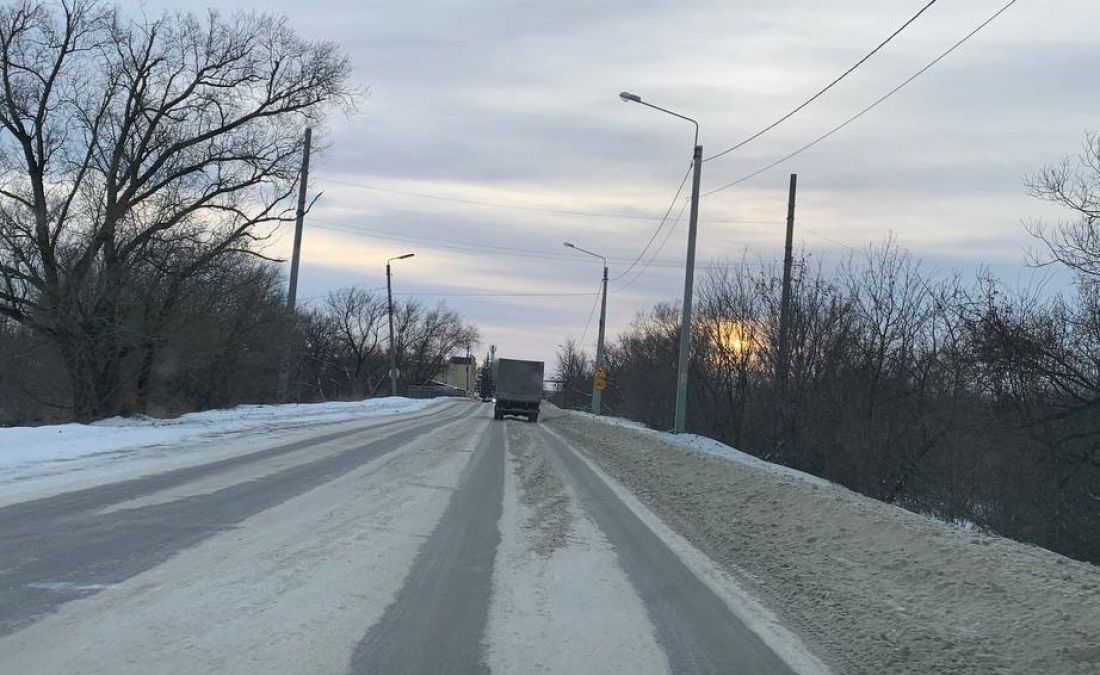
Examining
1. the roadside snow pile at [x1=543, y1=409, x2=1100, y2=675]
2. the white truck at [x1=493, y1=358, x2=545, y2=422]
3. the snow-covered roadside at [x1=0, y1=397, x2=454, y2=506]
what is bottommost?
the snow-covered roadside at [x1=0, y1=397, x2=454, y2=506]

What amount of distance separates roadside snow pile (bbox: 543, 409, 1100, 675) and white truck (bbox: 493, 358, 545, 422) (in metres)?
35.5

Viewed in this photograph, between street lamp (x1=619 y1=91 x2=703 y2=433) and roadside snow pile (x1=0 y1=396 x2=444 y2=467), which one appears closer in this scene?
roadside snow pile (x1=0 y1=396 x2=444 y2=467)

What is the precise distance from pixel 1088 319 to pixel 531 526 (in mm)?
13862

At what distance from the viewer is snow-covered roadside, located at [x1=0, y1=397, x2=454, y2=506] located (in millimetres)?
12461

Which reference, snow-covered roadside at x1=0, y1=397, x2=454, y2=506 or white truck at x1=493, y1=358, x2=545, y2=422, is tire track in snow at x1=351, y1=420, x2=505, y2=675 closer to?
snow-covered roadside at x1=0, y1=397, x2=454, y2=506

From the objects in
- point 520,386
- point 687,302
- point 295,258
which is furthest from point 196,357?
point 520,386

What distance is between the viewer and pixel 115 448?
55.5 feet

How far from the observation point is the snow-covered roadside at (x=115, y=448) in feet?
40.9

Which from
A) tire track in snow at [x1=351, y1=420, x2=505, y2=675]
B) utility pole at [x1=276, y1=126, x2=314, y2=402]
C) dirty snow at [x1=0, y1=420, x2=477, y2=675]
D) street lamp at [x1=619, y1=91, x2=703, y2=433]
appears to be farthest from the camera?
utility pole at [x1=276, y1=126, x2=314, y2=402]

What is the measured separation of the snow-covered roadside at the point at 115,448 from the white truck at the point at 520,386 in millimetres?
21000

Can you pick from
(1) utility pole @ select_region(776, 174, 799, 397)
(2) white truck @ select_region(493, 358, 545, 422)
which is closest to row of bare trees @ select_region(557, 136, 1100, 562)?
(1) utility pole @ select_region(776, 174, 799, 397)

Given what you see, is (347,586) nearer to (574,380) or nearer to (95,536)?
(95,536)

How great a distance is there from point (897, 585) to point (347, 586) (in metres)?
4.85

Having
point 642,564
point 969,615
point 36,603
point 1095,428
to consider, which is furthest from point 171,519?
point 1095,428
